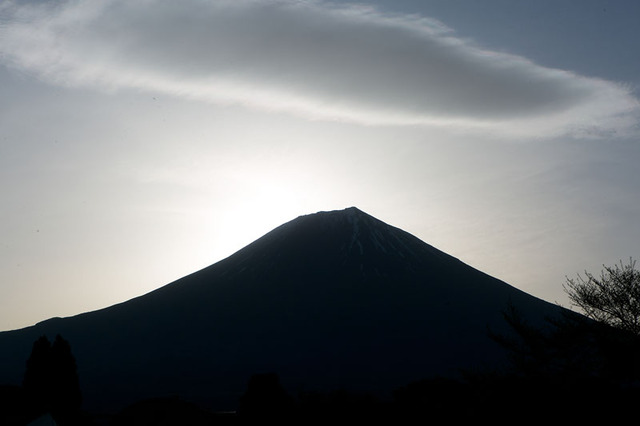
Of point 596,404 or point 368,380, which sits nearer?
point 596,404

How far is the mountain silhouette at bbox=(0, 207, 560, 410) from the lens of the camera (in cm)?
13012

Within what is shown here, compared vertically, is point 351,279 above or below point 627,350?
above

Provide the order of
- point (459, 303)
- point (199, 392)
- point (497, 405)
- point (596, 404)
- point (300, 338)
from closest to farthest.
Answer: point (596, 404), point (497, 405), point (199, 392), point (300, 338), point (459, 303)

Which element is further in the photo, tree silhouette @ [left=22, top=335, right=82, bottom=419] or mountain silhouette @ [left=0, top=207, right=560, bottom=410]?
mountain silhouette @ [left=0, top=207, right=560, bottom=410]

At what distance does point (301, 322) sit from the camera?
509 ft

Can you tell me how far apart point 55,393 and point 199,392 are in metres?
55.2

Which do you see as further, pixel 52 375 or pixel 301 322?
pixel 301 322

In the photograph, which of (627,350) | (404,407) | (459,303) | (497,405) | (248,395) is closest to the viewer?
(497,405)

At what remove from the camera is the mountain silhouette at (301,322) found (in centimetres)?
13012

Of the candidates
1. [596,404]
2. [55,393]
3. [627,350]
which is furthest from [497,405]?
[55,393]

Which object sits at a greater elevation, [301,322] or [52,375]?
[301,322]

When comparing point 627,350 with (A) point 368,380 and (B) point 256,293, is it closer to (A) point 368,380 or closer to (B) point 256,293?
(A) point 368,380

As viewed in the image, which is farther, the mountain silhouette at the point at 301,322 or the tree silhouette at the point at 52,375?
the mountain silhouette at the point at 301,322

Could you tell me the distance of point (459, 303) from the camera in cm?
15988
